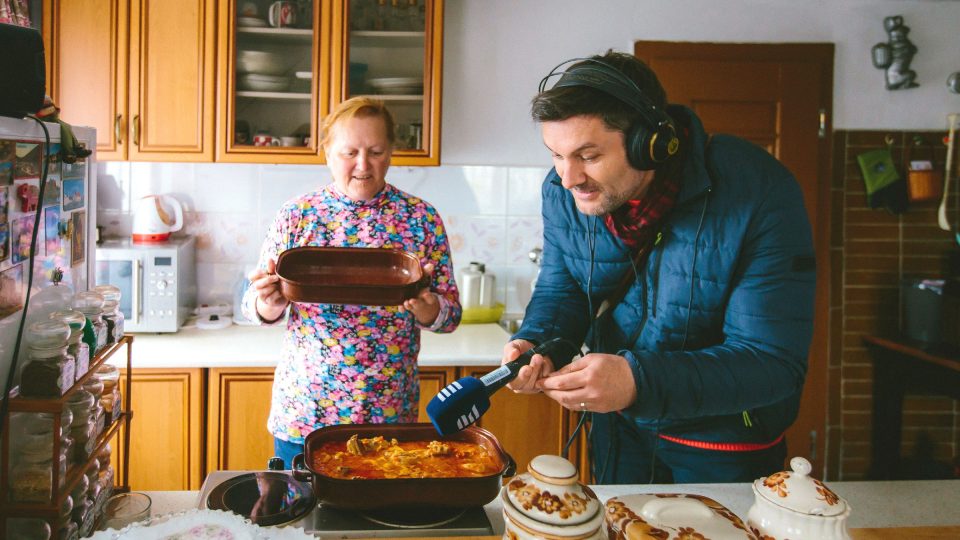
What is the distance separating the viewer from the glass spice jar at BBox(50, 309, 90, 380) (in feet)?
4.00

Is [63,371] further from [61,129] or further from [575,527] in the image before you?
[575,527]

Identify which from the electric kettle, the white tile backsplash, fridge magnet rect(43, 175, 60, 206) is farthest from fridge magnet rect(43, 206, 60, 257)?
the white tile backsplash

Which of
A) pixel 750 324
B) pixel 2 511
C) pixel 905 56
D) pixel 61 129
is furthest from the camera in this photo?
pixel 905 56

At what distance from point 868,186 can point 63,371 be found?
3353mm

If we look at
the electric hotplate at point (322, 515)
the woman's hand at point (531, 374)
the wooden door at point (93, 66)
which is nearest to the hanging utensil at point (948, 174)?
the woman's hand at point (531, 374)

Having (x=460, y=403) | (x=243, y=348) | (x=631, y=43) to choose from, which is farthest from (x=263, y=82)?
(x=460, y=403)

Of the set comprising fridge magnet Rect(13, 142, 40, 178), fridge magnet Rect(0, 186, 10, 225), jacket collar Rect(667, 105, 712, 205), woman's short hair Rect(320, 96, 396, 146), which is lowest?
fridge magnet Rect(0, 186, 10, 225)

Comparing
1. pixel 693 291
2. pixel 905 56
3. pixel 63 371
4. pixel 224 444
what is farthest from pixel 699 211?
pixel 905 56

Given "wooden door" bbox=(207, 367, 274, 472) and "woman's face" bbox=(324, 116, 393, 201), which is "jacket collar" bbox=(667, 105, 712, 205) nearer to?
"woman's face" bbox=(324, 116, 393, 201)

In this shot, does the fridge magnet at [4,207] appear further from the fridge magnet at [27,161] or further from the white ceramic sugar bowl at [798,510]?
the white ceramic sugar bowl at [798,510]

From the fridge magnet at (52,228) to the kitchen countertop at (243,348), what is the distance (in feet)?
4.29

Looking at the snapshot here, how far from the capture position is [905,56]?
3480mm

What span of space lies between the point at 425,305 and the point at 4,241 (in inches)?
38.8

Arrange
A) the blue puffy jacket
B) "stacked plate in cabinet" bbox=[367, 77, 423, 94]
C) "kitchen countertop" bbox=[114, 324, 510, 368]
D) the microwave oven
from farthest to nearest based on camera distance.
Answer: "stacked plate in cabinet" bbox=[367, 77, 423, 94]
the microwave oven
"kitchen countertop" bbox=[114, 324, 510, 368]
the blue puffy jacket
